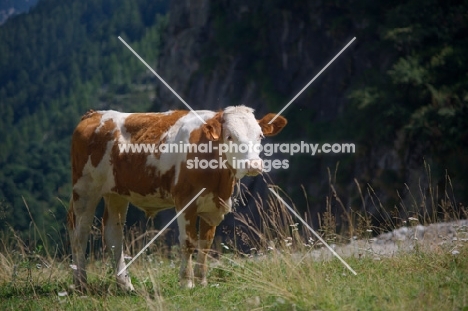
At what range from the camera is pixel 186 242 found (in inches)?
336

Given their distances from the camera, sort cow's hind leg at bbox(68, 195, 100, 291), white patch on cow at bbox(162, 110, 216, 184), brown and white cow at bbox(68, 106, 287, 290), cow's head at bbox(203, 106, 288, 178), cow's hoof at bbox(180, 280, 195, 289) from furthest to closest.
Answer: cow's hind leg at bbox(68, 195, 100, 291) < white patch on cow at bbox(162, 110, 216, 184) < brown and white cow at bbox(68, 106, 287, 290) < cow's hoof at bbox(180, 280, 195, 289) < cow's head at bbox(203, 106, 288, 178)

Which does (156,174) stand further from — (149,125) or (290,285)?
(290,285)

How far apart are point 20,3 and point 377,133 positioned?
80.3 ft

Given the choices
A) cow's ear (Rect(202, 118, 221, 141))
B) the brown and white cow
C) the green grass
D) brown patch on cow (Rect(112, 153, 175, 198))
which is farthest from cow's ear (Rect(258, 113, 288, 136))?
the green grass

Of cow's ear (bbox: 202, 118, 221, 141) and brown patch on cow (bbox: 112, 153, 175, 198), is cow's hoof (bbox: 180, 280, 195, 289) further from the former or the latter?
cow's ear (bbox: 202, 118, 221, 141)

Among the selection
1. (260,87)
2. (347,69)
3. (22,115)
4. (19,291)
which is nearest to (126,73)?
(22,115)

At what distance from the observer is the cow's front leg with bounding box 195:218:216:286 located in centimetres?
853

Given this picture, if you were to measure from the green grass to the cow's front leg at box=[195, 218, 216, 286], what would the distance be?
131mm

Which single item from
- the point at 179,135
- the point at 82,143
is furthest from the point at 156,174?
the point at 82,143

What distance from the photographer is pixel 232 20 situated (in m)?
48.5

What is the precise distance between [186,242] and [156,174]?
0.84 meters

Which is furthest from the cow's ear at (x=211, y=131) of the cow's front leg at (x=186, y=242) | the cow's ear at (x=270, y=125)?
the cow's front leg at (x=186, y=242)

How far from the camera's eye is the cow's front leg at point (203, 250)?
8.53 m

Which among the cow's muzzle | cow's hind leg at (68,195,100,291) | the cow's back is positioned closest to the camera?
the cow's muzzle
